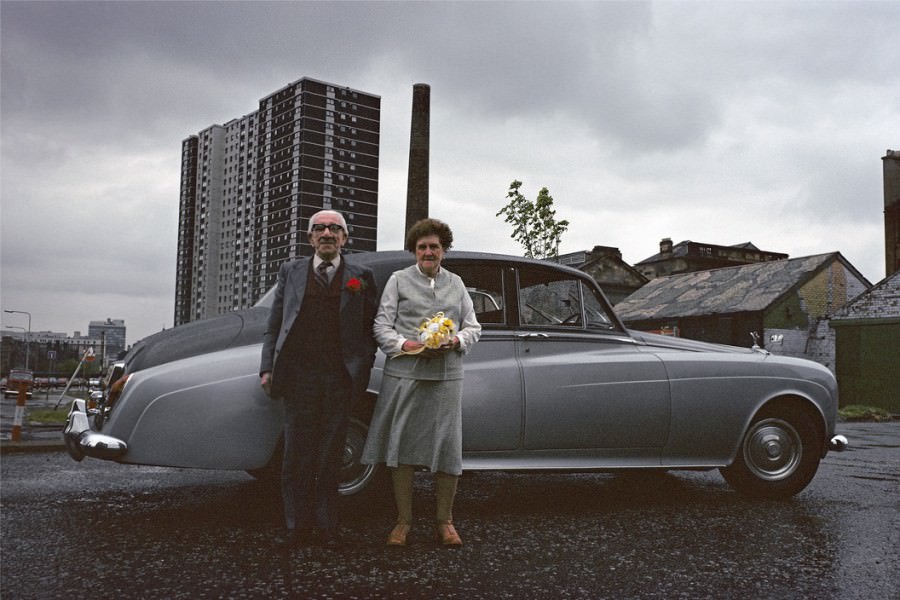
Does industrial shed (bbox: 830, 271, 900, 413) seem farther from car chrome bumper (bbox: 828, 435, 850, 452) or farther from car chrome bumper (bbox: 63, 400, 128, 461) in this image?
car chrome bumper (bbox: 63, 400, 128, 461)

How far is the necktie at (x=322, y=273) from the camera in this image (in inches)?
159

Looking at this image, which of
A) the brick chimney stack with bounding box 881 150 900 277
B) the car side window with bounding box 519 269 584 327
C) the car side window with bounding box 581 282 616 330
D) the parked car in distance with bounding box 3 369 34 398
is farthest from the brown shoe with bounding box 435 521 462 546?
the brick chimney stack with bounding box 881 150 900 277

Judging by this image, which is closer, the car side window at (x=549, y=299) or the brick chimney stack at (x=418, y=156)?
the car side window at (x=549, y=299)

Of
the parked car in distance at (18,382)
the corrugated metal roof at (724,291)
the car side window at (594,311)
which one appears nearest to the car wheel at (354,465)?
the car side window at (594,311)

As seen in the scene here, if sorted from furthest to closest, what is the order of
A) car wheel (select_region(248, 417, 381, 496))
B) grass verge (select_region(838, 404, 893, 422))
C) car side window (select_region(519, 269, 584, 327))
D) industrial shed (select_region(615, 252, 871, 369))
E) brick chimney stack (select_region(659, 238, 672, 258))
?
brick chimney stack (select_region(659, 238, 672, 258)), industrial shed (select_region(615, 252, 871, 369)), grass verge (select_region(838, 404, 893, 422)), car side window (select_region(519, 269, 584, 327)), car wheel (select_region(248, 417, 381, 496))

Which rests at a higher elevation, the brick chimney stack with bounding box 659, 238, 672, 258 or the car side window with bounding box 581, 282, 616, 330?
the brick chimney stack with bounding box 659, 238, 672, 258

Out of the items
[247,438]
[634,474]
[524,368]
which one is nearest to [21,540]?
[247,438]

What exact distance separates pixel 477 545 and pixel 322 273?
167 cm

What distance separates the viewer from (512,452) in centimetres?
481

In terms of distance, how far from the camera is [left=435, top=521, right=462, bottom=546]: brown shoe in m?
3.90

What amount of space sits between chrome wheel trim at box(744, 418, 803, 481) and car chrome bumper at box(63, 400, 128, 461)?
4.24m

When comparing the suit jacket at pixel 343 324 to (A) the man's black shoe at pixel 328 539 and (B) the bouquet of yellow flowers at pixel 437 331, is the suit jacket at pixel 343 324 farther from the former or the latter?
(A) the man's black shoe at pixel 328 539

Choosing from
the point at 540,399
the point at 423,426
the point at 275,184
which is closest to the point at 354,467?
the point at 423,426

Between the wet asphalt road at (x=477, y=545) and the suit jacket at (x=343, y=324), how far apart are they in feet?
2.95
